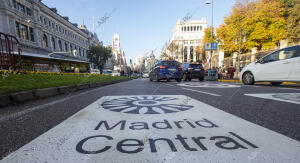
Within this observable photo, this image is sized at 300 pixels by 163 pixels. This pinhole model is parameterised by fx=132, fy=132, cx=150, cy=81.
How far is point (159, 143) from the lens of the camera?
111cm

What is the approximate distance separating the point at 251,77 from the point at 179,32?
244 feet

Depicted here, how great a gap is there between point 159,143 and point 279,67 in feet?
22.9

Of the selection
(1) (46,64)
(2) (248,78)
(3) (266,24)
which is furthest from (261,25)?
(1) (46,64)

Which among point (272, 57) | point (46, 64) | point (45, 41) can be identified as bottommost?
point (272, 57)

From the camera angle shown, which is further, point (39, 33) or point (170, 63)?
point (39, 33)

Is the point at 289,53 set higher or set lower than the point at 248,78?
higher

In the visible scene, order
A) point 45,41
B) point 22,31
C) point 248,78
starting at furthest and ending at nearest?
point 45,41, point 22,31, point 248,78

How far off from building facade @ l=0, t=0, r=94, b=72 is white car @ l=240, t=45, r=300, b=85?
1679 centimetres

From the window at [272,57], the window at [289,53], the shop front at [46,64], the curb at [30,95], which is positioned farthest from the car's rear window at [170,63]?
the shop front at [46,64]

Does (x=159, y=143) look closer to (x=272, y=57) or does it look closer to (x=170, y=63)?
(x=272, y=57)

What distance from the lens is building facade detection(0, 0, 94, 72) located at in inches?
575

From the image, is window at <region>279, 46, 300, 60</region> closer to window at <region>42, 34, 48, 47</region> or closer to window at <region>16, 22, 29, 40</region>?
window at <region>16, 22, 29, 40</region>

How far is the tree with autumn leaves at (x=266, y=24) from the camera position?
19469mm

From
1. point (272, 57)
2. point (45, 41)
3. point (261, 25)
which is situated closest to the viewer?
point (272, 57)
